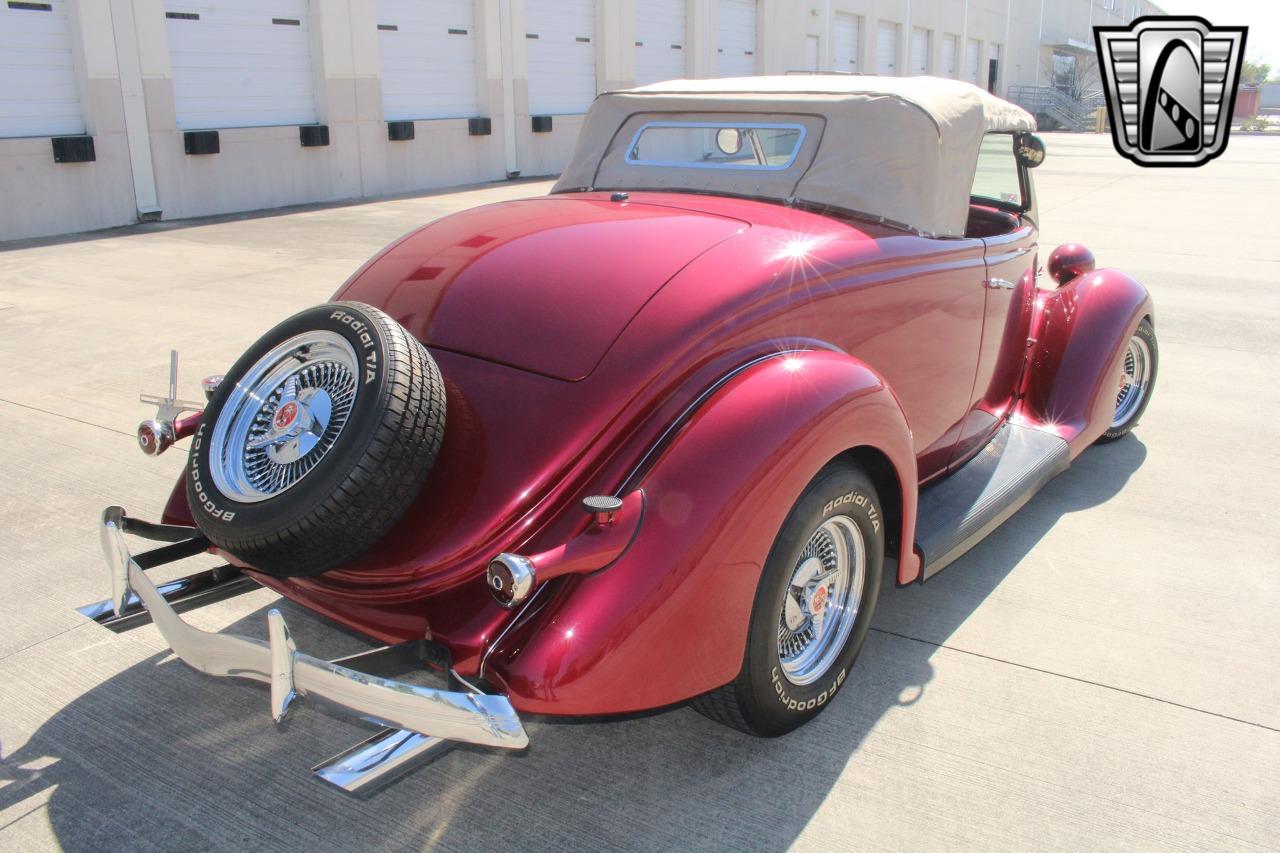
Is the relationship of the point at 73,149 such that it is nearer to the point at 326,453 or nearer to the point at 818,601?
the point at 326,453

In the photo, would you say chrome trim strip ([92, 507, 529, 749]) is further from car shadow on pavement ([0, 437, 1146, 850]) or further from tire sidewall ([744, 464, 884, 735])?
tire sidewall ([744, 464, 884, 735])

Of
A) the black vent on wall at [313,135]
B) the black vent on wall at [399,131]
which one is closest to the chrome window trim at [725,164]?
the black vent on wall at [313,135]

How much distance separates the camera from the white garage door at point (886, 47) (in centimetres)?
3228

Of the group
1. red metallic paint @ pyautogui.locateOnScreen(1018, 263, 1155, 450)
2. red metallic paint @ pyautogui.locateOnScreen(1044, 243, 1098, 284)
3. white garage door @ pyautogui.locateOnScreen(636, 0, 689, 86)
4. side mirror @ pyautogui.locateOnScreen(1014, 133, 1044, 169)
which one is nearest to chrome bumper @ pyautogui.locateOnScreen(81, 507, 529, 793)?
red metallic paint @ pyautogui.locateOnScreen(1018, 263, 1155, 450)

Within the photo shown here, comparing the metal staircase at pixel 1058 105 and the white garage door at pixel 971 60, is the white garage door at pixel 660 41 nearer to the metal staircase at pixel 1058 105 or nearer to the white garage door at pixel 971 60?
the white garage door at pixel 971 60

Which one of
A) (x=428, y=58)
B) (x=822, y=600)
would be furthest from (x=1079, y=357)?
(x=428, y=58)

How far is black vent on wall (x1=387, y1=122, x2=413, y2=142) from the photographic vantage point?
15.9 m

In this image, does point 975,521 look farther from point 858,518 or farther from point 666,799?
point 666,799

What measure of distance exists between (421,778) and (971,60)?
44445 mm

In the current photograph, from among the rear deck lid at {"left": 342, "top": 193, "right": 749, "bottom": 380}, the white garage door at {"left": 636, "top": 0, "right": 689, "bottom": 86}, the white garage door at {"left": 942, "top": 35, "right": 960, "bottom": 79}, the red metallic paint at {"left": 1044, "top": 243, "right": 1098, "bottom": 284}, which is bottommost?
the red metallic paint at {"left": 1044, "top": 243, "right": 1098, "bottom": 284}

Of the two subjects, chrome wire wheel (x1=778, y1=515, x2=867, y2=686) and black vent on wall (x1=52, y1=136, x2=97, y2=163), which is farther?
black vent on wall (x1=52, y1=136, x2=97, y2=163)

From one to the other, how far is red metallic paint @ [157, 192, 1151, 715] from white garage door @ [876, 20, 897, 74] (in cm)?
3134

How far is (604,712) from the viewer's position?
86.7 inches

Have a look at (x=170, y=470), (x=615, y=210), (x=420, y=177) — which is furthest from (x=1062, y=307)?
(x=420, y=177)
